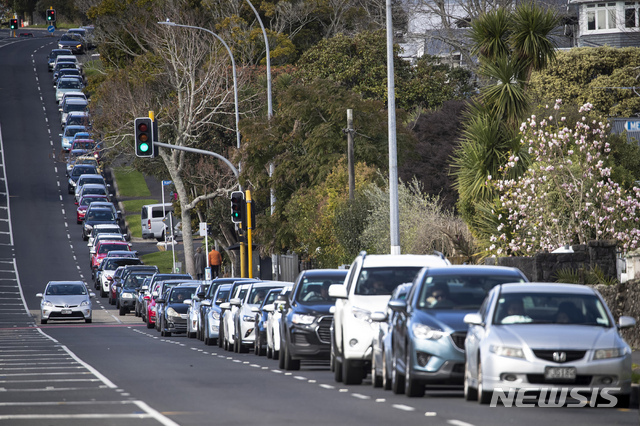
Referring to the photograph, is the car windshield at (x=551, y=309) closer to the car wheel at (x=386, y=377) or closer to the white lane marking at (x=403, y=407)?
the white lane marking at (x=403, y=407)

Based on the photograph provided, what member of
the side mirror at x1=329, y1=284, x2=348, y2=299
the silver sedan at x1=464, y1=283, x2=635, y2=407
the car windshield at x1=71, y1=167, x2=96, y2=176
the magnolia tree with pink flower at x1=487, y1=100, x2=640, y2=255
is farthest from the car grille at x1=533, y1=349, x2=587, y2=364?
the car windshield at x1=71, y1=167, x2=96, y2=176

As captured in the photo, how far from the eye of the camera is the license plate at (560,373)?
1427 cm

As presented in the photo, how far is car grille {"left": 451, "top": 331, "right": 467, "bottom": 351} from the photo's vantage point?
52.4 feet

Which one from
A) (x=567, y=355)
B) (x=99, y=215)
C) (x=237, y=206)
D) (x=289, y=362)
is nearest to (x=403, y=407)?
(x=567, y=355)

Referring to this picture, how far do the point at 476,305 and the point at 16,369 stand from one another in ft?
35.0

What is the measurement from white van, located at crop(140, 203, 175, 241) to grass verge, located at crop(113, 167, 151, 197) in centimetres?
1214

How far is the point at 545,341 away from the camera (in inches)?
566

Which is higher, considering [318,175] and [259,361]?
[318,175]

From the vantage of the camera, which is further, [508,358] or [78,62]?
[78,62]

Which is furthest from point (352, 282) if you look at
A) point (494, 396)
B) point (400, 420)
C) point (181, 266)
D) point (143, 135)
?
point (181, 266)

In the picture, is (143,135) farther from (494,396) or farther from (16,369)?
(494,396)

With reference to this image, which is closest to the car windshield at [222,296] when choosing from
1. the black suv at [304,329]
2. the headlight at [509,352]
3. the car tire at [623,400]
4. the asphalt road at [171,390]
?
the asphalt road at [171,390]

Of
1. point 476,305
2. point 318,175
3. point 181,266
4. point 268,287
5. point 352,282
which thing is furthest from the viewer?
point 181,266

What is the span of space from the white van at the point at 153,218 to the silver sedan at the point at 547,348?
65.7m
